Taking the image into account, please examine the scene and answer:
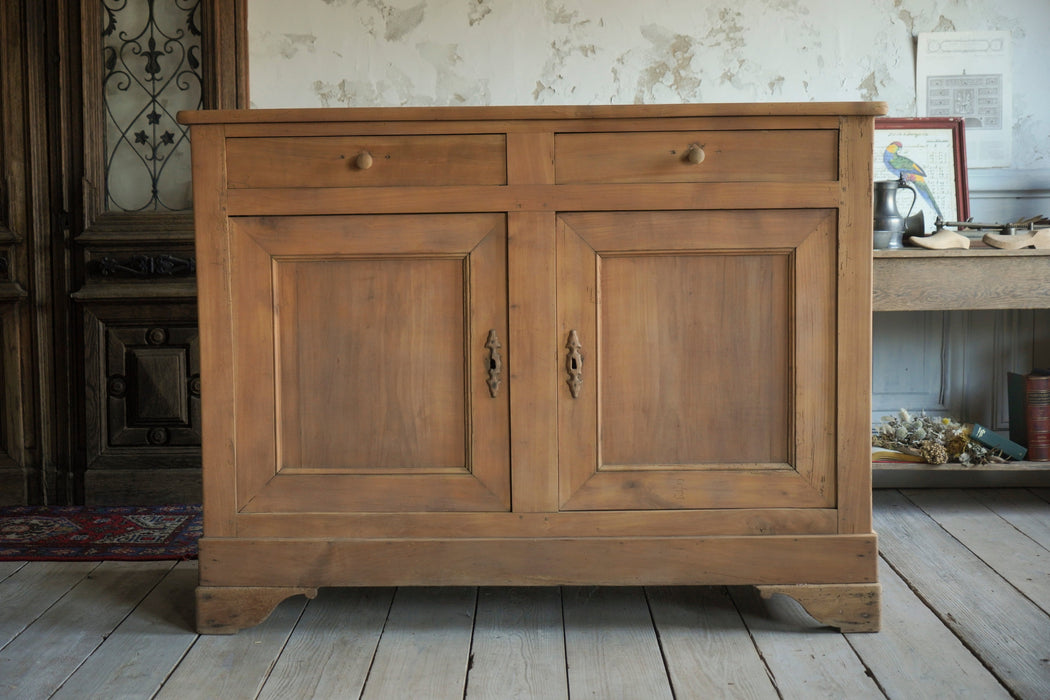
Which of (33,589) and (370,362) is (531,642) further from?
(33,589)

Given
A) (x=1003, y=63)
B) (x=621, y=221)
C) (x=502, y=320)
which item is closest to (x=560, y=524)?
(x=502, y=320)

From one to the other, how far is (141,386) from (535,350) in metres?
1.60

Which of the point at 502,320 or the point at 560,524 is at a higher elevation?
the point at 502,320

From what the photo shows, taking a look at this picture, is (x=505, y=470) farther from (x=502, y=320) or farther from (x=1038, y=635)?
(x=1038, y=635)

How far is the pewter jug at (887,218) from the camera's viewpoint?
247 centimetres

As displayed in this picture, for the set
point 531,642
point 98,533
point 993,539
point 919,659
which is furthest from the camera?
point 98,533

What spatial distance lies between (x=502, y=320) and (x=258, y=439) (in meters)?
0.52

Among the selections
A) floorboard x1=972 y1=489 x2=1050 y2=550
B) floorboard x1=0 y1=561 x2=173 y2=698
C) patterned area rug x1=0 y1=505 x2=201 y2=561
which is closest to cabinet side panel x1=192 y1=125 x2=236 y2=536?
floorboard x1=0 y1=561 x2=173 y2=698

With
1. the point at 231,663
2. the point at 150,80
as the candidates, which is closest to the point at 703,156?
the point at 231,663

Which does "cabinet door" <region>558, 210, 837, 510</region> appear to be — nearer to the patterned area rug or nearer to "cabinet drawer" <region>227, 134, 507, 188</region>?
"cabinet drawer" <region>227, 134, 507, 188</region>

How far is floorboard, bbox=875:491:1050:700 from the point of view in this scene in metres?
1.58

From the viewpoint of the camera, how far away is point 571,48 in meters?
2.78

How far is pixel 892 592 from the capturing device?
6.40 feet

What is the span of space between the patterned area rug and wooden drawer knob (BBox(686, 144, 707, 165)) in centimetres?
152
